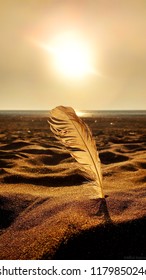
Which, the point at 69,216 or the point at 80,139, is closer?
the point at 69,216

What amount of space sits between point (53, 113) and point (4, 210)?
91 centimetres

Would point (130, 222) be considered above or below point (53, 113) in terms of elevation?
below

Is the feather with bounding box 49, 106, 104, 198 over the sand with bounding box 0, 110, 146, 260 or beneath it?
over

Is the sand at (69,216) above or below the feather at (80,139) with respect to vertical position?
below

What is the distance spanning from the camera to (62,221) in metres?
2.33

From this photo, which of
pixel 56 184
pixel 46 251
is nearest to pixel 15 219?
pixel 46 251

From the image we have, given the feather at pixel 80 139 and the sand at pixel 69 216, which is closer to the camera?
the sand at pixel 69 216

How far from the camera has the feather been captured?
278cm

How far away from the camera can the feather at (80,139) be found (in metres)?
2.78

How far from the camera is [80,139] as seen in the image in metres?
2.86

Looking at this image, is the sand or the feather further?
the feather

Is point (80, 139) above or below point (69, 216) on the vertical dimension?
above

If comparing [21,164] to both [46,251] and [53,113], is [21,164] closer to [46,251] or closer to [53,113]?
[53,113]

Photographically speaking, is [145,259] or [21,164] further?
[21,164]
